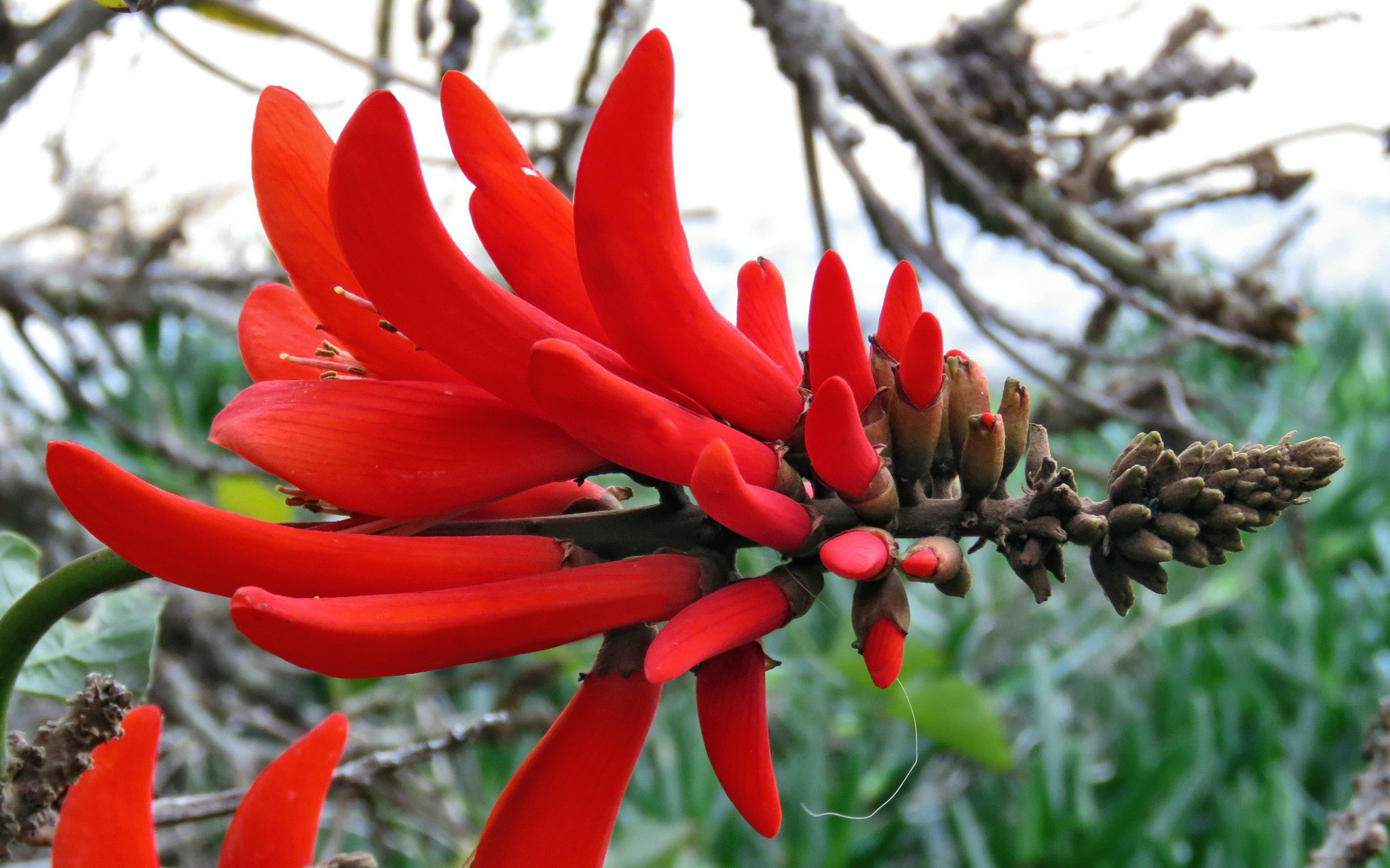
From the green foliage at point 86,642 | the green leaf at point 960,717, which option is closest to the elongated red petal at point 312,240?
the green foliage at point 86,642

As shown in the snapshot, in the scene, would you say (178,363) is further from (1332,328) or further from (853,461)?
(1332,328)

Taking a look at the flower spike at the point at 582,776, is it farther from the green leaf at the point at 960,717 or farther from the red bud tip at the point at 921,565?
the green leaf at the point at 960,717

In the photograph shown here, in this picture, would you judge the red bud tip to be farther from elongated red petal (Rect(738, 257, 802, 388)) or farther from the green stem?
the green stem

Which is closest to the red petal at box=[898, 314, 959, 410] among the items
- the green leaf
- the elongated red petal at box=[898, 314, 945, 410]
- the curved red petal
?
the elongated red petal at box=[898, 314, 945, 410]

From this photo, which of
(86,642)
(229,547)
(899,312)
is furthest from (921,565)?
(86,642)

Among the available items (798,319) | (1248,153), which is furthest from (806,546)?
(798,319)

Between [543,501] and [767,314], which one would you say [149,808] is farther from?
[767,314]
